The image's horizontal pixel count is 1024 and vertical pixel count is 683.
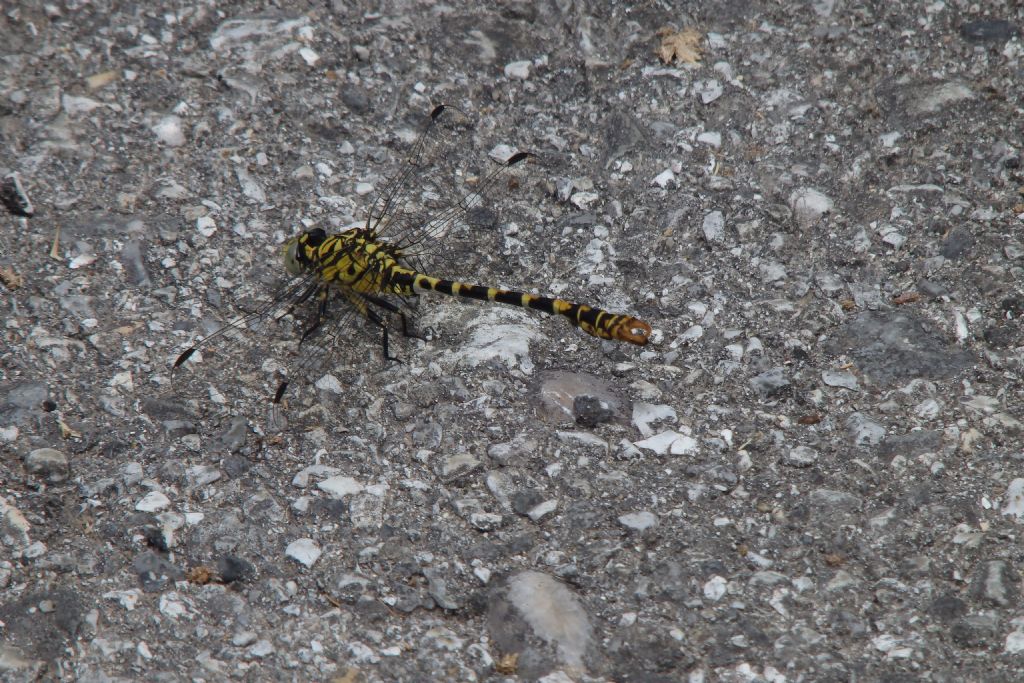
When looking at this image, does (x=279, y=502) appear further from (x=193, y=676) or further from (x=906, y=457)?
(x=906, y=457)

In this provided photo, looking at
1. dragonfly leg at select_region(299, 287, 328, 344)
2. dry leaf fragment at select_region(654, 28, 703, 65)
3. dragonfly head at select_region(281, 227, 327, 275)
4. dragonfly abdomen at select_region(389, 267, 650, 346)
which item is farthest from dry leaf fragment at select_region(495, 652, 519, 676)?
dry leaf fragment at select_region(654, 28, 703, 65)

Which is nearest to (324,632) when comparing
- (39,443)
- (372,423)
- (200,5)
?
(372,423)

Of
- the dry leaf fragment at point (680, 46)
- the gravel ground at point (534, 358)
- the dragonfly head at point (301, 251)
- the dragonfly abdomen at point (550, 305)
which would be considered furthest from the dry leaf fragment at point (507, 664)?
the dry leaf fragment at point (680, 46)

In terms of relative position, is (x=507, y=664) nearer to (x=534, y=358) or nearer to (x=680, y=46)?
(x=534, y=358)

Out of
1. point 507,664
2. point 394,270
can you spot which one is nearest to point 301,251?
point 394,270

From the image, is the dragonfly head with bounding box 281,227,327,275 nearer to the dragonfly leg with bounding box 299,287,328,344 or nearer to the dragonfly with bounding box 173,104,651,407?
the dragonfly with bounding box 173,104,651,407

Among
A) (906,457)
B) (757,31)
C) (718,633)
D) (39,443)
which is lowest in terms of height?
(39,443)
